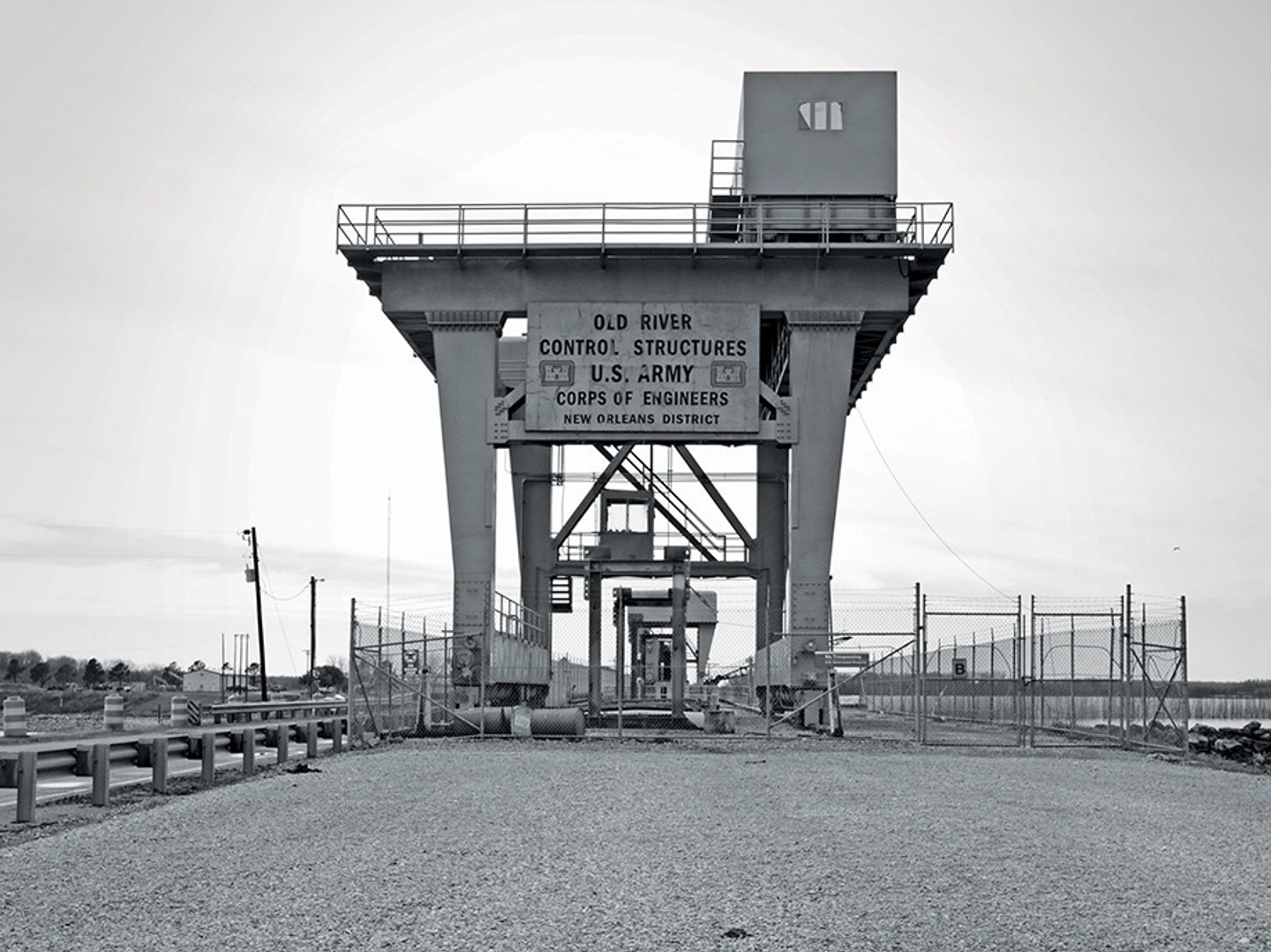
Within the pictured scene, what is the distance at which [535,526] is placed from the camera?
48.2 m

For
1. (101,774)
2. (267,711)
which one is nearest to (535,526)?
(267,711)

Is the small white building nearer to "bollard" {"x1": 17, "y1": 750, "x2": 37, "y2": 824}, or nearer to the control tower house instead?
the control tower house

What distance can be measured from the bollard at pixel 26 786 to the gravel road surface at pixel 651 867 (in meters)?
0.48

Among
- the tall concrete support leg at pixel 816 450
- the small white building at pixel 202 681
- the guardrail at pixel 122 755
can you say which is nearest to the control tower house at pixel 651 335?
the tall concrete support leg at pixel 816 450

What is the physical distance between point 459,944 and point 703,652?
66.5 metres

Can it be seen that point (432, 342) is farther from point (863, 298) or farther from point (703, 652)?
point (703, 652)

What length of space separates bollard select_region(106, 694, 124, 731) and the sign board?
10.7m

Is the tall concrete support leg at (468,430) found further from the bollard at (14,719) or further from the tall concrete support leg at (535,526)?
the bollard at (14,719)

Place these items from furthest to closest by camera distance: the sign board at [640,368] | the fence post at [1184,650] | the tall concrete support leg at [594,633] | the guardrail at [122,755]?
the tall concrete support leg at [594,633]
the sign board at [640,368]
the fence post at [1184,650]
the guardrail at [122,755]

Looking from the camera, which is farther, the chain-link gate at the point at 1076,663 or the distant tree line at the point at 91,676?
the distant tree line at the point at 91,676

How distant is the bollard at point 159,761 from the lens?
19156 millimetres

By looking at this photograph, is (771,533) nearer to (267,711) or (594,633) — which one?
(594,633)

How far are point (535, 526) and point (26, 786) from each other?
33067 mm

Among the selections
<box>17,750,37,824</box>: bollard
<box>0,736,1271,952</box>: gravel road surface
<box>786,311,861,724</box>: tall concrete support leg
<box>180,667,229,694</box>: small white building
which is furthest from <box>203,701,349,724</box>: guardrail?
<box>180,667,229,694</box>: small white building
